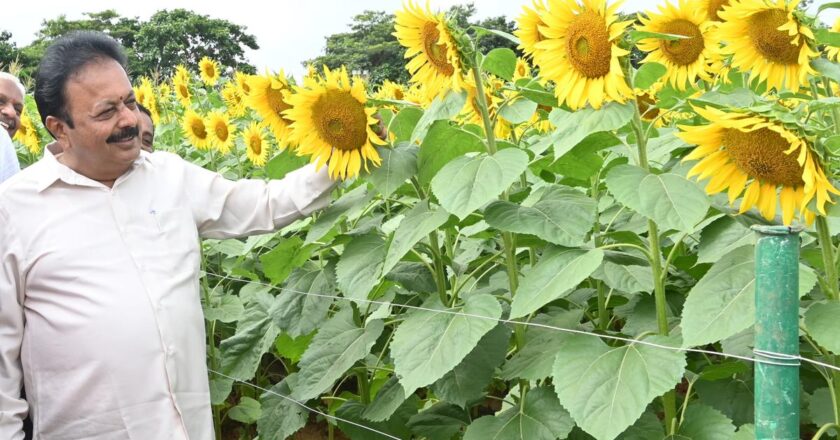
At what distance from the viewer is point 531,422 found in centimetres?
236

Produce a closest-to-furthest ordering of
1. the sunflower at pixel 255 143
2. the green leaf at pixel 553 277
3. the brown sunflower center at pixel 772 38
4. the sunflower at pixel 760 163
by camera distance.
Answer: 1. the sunflower at pixel 760 163
2. the green leaf at pixel 553 277
3. the brown sunflower center at pixel 772 38
4. the sunflower at pixel 255 143

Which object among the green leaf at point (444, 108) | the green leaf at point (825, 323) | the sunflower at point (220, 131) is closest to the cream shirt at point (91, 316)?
the green leaf at point (444, 108)

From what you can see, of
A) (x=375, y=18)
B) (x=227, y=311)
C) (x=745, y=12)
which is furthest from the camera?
(x=375, y=18)

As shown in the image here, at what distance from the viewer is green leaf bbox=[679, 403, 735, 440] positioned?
2.13m

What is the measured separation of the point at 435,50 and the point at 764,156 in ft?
2.71

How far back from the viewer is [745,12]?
2.28 metres

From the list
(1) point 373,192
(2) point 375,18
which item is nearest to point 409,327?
(1) point 373,192

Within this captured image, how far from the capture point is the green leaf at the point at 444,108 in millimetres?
2334

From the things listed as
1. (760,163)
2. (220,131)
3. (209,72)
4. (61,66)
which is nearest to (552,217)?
(760,163)

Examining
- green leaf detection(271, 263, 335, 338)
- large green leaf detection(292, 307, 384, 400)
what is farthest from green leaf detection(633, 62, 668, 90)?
green leaf detection(271, 263, 335, 338)

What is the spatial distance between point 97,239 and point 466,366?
3.16 feet

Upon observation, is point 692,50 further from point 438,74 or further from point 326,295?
point 326,295

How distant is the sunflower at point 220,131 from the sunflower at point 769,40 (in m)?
3.08

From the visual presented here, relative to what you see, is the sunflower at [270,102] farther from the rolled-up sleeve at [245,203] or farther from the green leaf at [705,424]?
the green leaf at [705,424]
